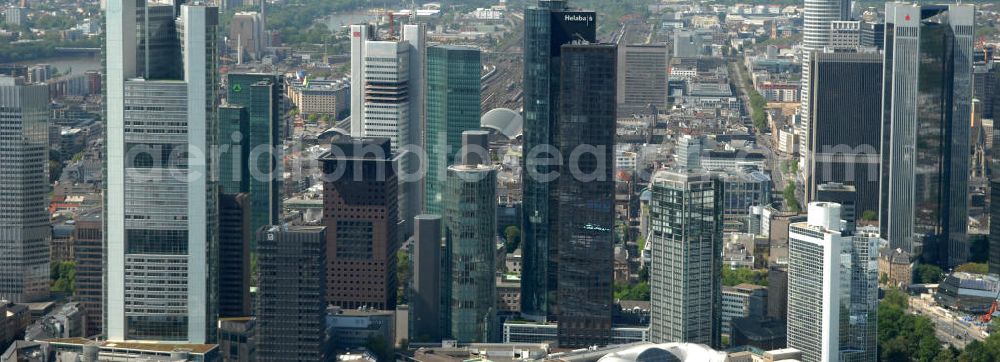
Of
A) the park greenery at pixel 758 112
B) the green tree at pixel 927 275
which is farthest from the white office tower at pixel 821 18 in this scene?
the green tree at pixel 927 275

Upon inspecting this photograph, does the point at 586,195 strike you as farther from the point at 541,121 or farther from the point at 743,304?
the point at 743,304

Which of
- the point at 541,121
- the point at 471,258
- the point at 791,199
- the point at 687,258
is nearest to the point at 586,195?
the point at 471,258

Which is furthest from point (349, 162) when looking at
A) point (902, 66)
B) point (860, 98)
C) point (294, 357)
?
point (860, 98)

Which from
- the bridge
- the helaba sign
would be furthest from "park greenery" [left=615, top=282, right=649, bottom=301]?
the bridge

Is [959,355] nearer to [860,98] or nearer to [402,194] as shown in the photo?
[402,194]

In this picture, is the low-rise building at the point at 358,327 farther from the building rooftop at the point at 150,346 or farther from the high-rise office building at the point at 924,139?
the high-rise office building at the point at 924,139

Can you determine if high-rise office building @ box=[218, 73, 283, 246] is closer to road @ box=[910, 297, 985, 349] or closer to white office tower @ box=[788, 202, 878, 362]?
white office tower @ box=[788, 202, 878, 362]
